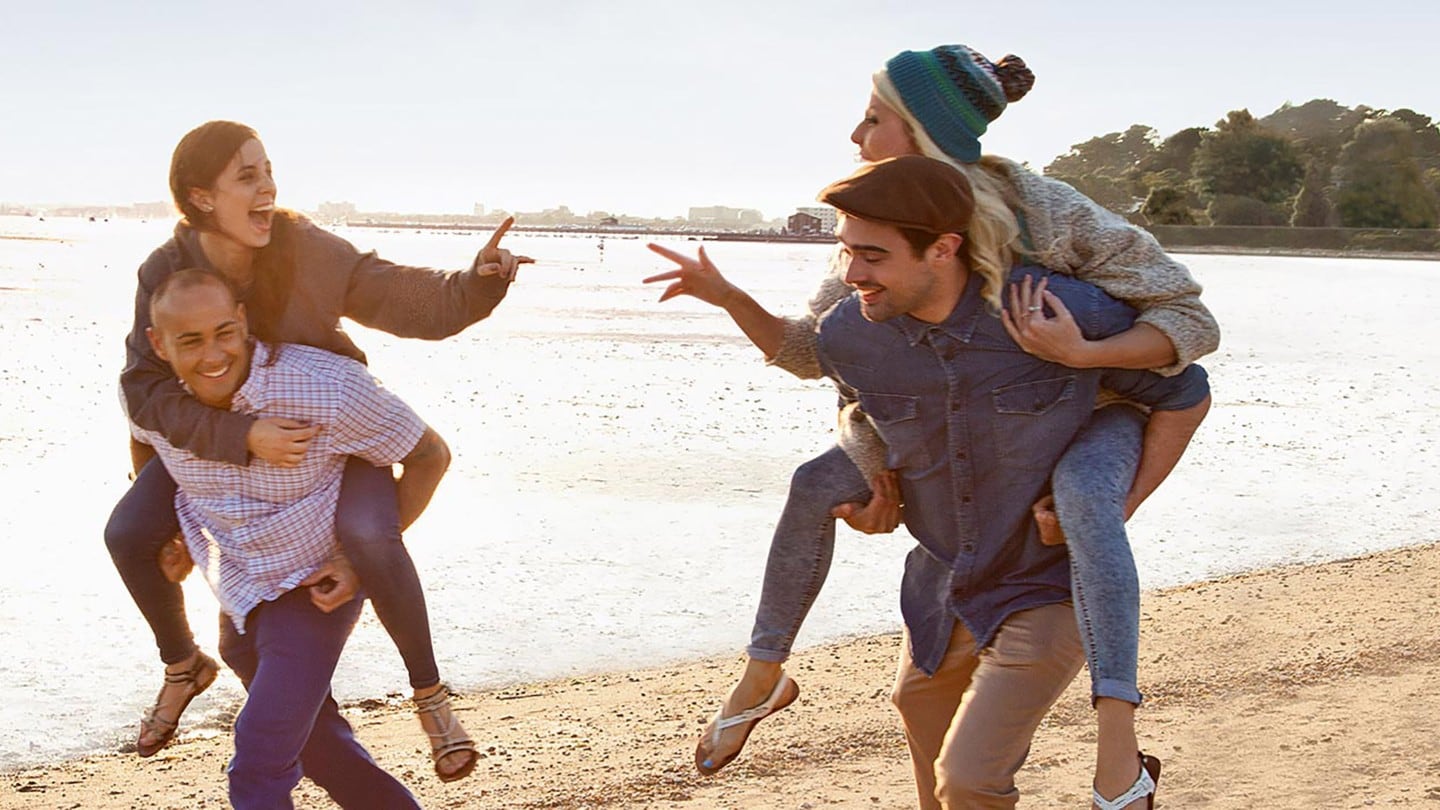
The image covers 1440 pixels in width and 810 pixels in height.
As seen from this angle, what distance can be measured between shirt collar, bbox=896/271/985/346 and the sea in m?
1.63

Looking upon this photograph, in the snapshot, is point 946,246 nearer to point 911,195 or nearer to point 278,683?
point 911,195

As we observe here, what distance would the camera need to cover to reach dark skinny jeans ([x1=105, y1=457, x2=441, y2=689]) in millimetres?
3334

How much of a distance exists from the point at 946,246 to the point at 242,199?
1579 millimetres

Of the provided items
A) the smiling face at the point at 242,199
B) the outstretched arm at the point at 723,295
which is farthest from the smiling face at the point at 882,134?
the smiling face at the point at 242,199

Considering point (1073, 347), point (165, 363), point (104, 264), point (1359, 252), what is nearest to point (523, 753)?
point (165, 363)

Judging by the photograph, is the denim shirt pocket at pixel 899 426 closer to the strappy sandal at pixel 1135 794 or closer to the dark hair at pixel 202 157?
the strappy sandal at pixel 1135 794

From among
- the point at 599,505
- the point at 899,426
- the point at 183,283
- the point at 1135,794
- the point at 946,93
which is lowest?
the point at 599,505

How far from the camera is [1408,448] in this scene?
522 inches

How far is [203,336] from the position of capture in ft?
10.5

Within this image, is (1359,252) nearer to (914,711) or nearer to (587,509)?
(587,509)

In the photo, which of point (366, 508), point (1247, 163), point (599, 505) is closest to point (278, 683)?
point (366, 508)

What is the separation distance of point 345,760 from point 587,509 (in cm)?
673

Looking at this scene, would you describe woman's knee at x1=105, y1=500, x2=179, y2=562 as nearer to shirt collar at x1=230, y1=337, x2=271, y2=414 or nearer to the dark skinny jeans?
the dark skinny jeans

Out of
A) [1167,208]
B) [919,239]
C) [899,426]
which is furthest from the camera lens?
[1167,208]
